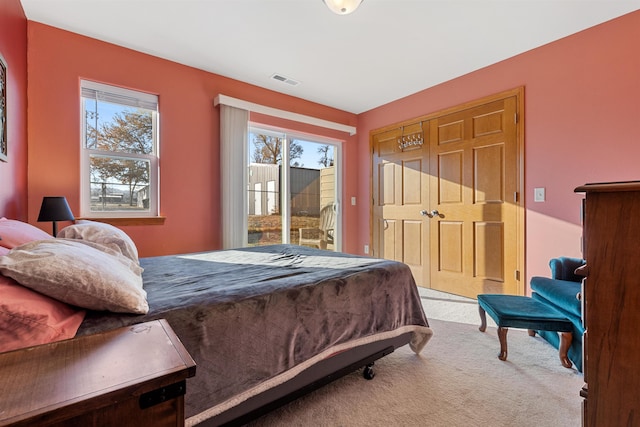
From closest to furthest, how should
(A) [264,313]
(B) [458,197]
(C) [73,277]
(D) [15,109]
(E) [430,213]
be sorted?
1. (C) [73,277]
2. (A) [264,313]
3. (D) [15,109]
4. (B) [458,197]
5. (E) [430,213]

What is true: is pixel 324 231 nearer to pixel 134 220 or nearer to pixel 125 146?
pixel 134 220

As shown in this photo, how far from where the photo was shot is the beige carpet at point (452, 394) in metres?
1.39

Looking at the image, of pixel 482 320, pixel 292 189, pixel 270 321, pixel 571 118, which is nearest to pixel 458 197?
pixel 571 118

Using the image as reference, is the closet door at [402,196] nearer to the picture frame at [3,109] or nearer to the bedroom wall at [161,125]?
the bedroom wall at [161,125]

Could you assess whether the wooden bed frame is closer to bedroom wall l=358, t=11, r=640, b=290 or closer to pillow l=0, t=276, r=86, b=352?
pillow l=0, t=276, r=86, b=352

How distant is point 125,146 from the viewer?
2.86 m

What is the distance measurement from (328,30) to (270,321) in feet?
7.85

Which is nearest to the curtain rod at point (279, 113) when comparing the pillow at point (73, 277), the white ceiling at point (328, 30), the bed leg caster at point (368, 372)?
the white ceiling at point (328, 30)

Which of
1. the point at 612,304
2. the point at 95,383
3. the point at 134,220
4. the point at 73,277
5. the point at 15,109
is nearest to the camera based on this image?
the point at 95,383

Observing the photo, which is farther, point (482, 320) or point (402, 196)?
point (402, 196)

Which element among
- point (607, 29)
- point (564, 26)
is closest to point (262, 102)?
point (564, 26)

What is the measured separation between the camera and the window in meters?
2.68

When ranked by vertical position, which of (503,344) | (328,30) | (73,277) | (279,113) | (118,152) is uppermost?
(328,30)

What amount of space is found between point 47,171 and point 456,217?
4027mm
